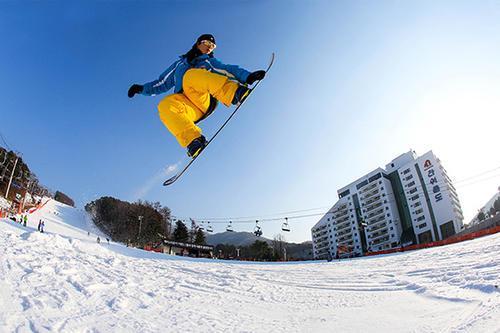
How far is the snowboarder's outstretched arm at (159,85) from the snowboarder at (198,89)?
2 cm

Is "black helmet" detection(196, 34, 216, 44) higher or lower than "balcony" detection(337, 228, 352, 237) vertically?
lower

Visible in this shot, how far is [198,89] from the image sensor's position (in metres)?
3.60

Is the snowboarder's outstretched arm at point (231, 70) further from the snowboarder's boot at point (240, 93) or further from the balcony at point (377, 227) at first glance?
the balcony at point (377, 227)

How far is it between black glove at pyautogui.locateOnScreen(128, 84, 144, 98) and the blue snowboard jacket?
7 centimetres

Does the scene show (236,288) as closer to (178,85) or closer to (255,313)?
(255,313)

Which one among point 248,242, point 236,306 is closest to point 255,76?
point 236,306

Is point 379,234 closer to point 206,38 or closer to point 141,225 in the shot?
point 141,225

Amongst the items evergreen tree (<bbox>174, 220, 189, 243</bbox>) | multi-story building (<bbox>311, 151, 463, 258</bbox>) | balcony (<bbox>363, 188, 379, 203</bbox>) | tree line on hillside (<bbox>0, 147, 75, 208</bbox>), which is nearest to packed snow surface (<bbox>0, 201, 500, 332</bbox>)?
tree line on hillside (<bbox>0, 147, 75, 208</bbox>)

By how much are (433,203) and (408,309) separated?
55606mm

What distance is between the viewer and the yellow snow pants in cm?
342

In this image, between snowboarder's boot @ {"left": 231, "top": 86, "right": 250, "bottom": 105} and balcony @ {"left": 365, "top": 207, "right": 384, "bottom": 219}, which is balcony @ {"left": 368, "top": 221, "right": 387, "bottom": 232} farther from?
snowboarder's boot @ {"left": 231, "top": 86, "right": 250, "bottom": 105}

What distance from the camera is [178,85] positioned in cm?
387

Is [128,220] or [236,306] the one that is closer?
[236,306]

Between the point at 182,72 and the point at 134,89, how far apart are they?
1.05 metres
